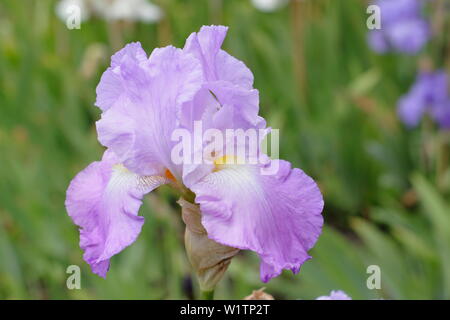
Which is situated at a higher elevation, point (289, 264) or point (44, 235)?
point (289, 264)

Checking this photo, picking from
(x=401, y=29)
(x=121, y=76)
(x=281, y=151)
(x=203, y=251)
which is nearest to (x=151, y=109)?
(x=121, y=76)

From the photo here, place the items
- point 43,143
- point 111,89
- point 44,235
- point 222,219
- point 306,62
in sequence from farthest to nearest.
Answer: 1. point 306,62
2. point 43,143
3. point 44,235
4. point 111,89
5. point 222,219

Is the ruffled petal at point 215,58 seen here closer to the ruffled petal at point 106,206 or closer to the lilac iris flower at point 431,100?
the ruffled petal at point 106,206

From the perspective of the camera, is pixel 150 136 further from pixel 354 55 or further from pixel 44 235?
pixel 354 55

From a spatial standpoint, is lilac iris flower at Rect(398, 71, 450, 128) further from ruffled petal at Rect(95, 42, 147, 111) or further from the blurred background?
ruffled petal at Rect(95, 42, 147, 111)

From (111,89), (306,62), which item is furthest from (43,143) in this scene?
(111,89)

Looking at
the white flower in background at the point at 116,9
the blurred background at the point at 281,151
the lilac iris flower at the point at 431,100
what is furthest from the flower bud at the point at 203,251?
the white flower in background at the point at 116,9

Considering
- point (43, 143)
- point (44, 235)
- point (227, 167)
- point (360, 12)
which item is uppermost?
point (360, 12)
